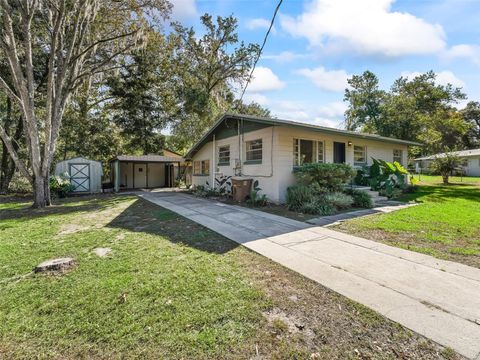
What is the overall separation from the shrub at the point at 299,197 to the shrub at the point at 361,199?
1.78 meters

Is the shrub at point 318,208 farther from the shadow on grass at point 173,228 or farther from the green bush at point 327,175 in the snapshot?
the shadow on grass at point 173,228

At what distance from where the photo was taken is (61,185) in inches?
535

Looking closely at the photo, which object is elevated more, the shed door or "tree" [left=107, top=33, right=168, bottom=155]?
"tree" [left=107, top=33, right=168, bottom=155]

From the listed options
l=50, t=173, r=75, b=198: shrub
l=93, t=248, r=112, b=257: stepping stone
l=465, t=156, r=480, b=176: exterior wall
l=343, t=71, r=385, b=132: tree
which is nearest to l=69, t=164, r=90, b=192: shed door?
l=50, t=173, r=75, b=198: shrub

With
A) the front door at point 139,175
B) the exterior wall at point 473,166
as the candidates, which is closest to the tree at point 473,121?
the exterior wall at point 473,166

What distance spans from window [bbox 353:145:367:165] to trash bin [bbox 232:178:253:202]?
5614 mm

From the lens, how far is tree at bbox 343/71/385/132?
24.7 metres

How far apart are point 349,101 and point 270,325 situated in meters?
28.9

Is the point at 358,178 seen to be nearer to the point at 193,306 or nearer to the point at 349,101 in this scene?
the point at 193,306

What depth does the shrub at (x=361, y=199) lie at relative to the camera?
28.1 feet

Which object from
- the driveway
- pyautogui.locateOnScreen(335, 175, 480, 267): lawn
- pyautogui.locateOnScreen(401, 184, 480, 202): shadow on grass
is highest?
pyautogui.locateOnScreen(401, 184, 480, 202): shadow on grass

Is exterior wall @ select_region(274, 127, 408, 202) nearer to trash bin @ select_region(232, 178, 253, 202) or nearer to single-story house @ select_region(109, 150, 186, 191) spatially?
trash bin @ select_region(232, 178, 253, 202)

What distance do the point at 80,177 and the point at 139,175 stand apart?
4730 millimetres

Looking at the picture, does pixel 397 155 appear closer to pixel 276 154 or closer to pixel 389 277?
pixel 276 154
